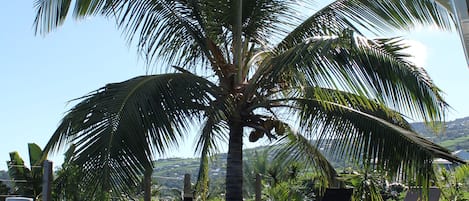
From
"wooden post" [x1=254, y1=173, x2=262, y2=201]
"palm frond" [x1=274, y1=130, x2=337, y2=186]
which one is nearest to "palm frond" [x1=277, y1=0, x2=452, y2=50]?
"palm frond" [x1=274, y1=130, x2=337, y2=186]

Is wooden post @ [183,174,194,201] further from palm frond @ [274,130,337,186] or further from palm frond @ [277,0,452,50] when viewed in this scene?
palm frond @ [277,0,452,50]

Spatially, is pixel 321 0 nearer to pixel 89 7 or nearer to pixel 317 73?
pixel 317 73

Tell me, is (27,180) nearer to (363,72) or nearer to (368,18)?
(368,18)

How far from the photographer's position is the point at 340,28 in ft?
20.4

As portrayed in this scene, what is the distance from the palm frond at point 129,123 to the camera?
15.0 feet

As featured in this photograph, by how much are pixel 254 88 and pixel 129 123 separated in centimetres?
152

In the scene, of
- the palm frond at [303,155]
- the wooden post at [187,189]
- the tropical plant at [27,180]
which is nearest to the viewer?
the palm frond at [303,155]

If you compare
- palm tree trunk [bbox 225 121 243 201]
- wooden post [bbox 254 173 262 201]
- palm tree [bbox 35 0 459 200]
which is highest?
palm tree [bbox 35 0 459 200]

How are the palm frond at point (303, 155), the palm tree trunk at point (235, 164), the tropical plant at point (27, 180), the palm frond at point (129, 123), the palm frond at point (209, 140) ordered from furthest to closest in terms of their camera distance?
the tropical plant at point (27, 180), the palm frond at point (303, 155), the palm tree trunk at point (235, 164), the palm frond at point (209, 140), the palm frond at point (129, 123)

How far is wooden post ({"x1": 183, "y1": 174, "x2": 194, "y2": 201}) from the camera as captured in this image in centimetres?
854

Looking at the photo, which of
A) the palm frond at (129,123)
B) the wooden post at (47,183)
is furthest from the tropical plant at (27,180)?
the palm frond at (129,123)

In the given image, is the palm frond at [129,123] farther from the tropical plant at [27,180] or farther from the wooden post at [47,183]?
the tropical plant at [27,180]

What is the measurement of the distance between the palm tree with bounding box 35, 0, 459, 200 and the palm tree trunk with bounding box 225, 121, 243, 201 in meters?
0.01

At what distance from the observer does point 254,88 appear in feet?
19.3
